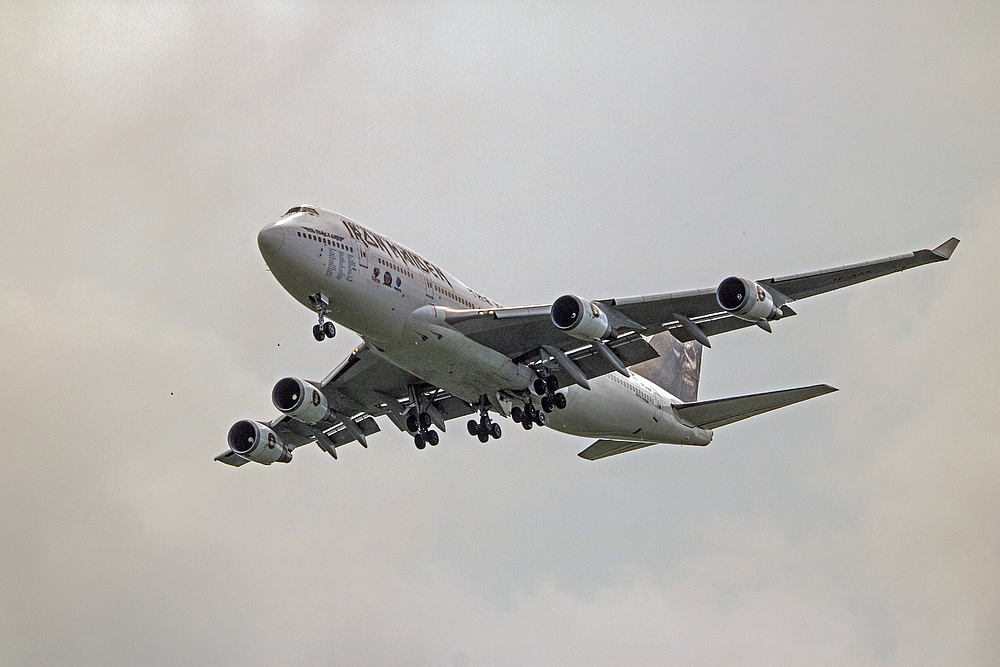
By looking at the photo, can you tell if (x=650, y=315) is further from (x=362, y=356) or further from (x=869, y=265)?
(x=362, y=356)

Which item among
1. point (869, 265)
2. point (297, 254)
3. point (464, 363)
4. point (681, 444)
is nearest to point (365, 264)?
point (297, 254)

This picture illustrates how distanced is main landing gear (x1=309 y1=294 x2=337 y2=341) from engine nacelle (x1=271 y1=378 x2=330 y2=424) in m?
7.73

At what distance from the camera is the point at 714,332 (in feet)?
131

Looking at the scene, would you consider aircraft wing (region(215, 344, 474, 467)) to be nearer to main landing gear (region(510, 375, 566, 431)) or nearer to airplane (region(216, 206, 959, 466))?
airplane (region(216, 206, 959, 466))

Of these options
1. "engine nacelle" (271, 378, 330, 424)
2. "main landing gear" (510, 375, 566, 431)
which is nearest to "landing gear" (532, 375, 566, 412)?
"main landing gear" (510, 375, 566, 431)

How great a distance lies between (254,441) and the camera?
46625 millimetres

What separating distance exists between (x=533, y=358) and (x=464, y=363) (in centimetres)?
294

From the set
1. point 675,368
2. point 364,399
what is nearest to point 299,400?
point 364,399

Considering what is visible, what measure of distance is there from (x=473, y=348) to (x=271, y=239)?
8.23 metres

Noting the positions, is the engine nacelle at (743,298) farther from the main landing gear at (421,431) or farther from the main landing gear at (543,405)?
the main landing gear at (421,431)

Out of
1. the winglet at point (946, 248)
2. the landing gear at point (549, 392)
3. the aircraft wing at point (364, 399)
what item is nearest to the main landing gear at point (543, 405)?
the landing gear at point (549, 392)

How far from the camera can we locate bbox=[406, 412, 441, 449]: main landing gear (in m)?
44.7

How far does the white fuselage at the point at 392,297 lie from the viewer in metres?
35.6

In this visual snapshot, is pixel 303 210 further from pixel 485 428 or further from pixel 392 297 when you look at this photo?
pixel 485 428
